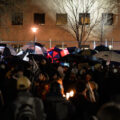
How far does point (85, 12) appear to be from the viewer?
1069 inches

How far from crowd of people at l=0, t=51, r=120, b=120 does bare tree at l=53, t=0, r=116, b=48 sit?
16920 millimetres

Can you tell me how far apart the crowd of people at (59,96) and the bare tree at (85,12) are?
1692 cm

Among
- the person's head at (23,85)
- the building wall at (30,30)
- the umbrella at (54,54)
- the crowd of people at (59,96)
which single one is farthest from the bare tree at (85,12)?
the person's head at (23,85)

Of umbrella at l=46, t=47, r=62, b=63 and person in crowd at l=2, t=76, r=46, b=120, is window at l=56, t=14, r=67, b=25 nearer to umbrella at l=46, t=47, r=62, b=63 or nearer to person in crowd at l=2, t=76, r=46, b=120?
umbrella at l=46, t=47, r=62, b=63

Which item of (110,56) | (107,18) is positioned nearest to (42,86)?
(110,56)

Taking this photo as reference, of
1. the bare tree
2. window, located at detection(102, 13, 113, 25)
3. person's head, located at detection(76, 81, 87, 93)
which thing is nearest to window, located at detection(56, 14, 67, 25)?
the bare tree

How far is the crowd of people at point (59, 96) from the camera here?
5926mm

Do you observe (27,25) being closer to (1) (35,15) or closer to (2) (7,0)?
(1) (35,15)

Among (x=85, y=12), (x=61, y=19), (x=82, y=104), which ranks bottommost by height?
(x=82, y=104)

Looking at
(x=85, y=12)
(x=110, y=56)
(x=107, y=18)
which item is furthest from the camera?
(x=107, y=18)

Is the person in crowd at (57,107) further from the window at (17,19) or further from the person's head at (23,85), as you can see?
the window at (17,19)

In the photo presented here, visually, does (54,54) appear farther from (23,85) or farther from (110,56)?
(23,85)

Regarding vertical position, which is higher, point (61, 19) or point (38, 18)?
point (38, 18)

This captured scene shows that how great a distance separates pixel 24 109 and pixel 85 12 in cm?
2201
